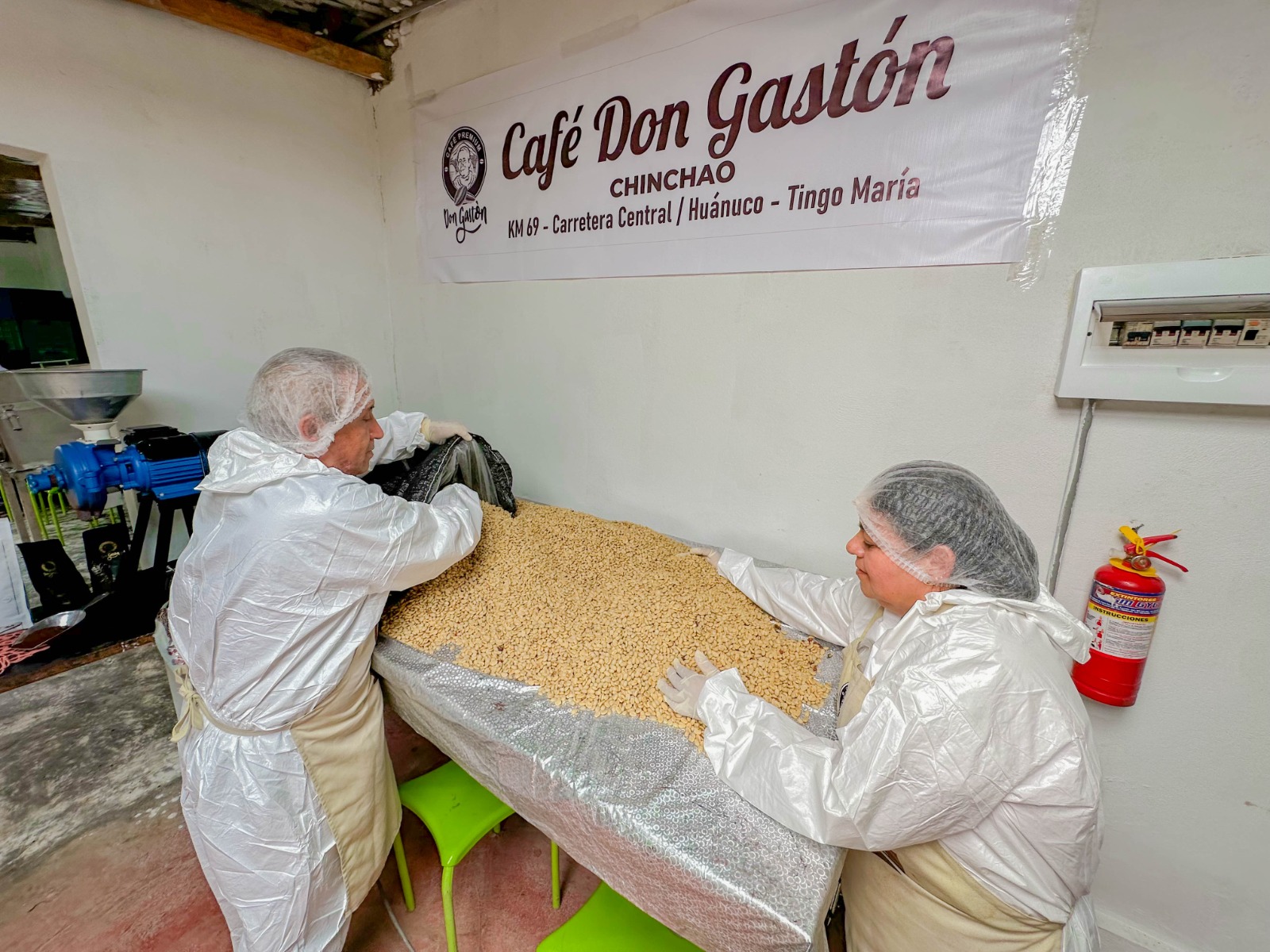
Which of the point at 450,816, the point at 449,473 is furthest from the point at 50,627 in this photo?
the point at 450,816

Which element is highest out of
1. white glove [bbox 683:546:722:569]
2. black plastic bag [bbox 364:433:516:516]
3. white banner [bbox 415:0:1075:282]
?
white banner [bbox 415:0:1075:282]

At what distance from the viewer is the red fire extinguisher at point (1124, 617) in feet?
3.88

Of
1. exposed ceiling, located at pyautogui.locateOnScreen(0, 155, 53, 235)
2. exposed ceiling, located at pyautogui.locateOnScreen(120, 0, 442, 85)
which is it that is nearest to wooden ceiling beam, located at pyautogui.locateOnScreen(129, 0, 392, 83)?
exposed ceiling, located at pyautogui.locateOnScreen(120, 0, 442, 85)

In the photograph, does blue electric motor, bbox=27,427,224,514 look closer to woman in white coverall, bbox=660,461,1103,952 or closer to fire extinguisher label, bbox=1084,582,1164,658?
woman in white coverall, bbox=660,461,1103,952

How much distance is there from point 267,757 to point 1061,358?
78.7 inches

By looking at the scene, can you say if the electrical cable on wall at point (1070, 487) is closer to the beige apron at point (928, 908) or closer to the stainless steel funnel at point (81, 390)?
the beige apron at point (928, 908)

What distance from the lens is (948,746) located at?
2.52 feet

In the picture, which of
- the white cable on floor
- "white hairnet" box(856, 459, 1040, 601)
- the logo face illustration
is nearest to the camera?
"white hairnet" box(856, 459, 1040, 601)

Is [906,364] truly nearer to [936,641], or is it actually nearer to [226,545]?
[936,641]

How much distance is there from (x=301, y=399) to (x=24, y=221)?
5380 millimetres

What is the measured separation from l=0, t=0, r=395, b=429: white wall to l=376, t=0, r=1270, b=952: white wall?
0.99 metres

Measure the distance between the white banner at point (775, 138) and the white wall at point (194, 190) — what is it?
2.98ft

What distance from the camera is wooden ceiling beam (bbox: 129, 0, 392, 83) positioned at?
1968 mm

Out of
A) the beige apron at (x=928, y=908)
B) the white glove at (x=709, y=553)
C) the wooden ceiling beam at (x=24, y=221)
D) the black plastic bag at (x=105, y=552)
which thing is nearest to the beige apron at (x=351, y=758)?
the black plastic bag at (x=105, y=552)
